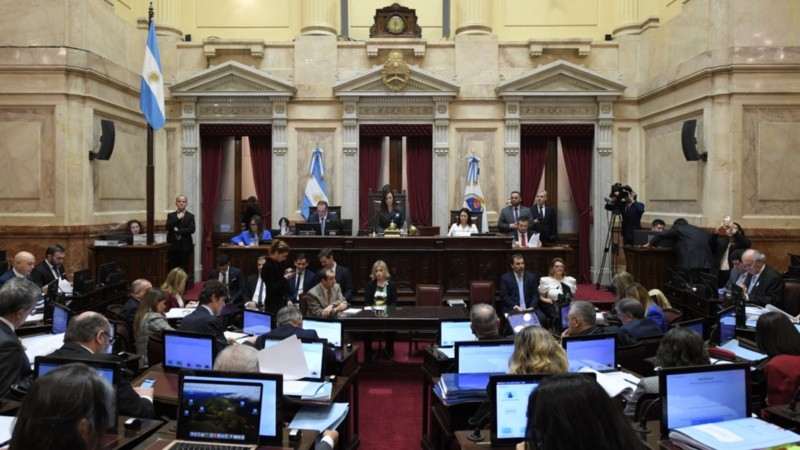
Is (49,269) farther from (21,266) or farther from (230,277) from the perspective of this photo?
(230,277)

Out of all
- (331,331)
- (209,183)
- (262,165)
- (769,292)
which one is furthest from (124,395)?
(209,183)

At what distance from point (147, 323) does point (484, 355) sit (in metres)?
2.87

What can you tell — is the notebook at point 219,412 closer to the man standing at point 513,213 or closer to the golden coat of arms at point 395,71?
the man standing at point 513,213

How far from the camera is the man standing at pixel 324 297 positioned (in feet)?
22.5

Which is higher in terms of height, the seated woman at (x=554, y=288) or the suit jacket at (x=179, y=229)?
the suit jacket at (x=179, y=229)

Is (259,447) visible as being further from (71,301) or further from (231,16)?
(231,16)

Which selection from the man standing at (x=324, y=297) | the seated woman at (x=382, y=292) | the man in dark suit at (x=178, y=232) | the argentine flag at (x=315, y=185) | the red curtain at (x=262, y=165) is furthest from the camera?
the red curtain at (x=262, y=165)

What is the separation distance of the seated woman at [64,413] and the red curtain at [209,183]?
38.4 feet

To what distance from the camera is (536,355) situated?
313 centimetres

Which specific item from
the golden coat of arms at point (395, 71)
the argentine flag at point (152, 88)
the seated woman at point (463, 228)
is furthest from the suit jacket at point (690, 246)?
the argentine flag at point (152, 88)

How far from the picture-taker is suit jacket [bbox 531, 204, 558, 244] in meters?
11.3

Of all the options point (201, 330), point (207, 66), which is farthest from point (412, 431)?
point (207, 66)

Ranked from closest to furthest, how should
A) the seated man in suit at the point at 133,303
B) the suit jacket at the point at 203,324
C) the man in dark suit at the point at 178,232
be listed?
the suit jacket at the point at 203,324
the seated man in suit at the point at 133,303
the man in dark suit at the point at 178,232

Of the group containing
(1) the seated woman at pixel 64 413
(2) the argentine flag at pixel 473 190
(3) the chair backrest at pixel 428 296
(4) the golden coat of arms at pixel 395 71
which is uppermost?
(4) the golden coat of arms at pixel 395 71
